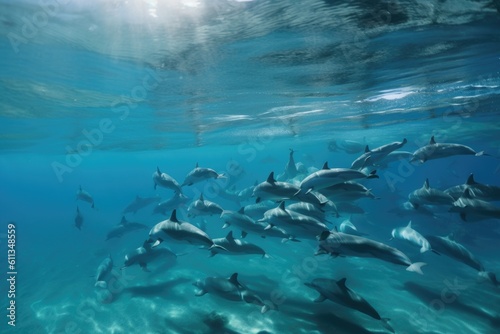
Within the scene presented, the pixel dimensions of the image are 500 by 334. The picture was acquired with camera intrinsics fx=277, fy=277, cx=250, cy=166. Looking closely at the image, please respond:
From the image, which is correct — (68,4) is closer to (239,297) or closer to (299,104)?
(239,297)

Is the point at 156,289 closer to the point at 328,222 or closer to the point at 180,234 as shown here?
the point at 180,234

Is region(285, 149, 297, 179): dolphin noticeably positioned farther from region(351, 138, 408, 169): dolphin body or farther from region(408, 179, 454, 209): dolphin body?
region(408, 179, 454, 209): dolphin body

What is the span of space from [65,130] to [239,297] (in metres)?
21.6

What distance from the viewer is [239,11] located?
723 centimetres

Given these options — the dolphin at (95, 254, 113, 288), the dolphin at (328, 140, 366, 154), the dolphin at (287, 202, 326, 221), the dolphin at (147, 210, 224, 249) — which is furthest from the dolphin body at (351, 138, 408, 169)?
the dolphin at (95, 254, 113, 288)

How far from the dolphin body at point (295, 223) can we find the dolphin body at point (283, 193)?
0.29 metres

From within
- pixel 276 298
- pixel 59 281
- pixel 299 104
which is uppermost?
pixel 299 104

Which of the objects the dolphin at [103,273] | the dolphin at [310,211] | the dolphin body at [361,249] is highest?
the dolphin body at [361,249]

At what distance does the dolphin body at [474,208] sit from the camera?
6.87 metres

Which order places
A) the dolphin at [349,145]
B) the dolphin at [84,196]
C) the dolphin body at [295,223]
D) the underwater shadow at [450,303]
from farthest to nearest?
the dolphin at [349,145]
the dolphin at [84,196]
the underwater shadow at [450,303]
the dolphin body at [295,223]

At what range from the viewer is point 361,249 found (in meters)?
5.64

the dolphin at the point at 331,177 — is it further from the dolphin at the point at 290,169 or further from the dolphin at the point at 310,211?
the dolphin at the point at 290,169

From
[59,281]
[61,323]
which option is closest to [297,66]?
[61,323]

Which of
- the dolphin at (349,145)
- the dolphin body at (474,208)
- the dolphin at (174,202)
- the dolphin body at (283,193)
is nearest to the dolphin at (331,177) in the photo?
the dolphin body at (283,193)
